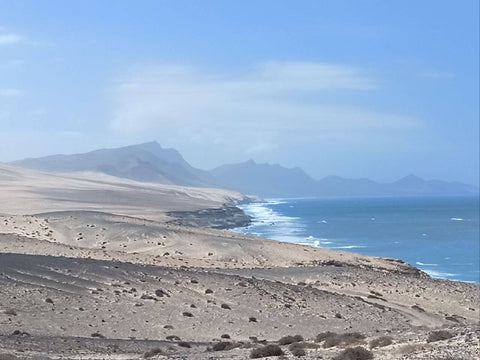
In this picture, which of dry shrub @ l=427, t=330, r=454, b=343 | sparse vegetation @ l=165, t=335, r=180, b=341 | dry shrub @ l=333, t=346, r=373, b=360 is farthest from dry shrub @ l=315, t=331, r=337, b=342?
sparse vegetation @ l=165, t=335, r=180, b=341

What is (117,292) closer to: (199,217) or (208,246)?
(208,246)

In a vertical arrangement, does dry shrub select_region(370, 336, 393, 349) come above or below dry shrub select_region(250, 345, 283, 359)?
above

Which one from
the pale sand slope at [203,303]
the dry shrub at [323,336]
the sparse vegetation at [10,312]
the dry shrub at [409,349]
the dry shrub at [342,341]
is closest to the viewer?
the dry shrub at [409,349]

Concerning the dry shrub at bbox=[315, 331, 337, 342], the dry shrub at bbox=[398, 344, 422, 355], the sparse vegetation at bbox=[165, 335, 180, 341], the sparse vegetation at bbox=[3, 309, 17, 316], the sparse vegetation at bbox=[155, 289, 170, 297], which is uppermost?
the dry shrub at bbox=[398, 344, 422, 355]

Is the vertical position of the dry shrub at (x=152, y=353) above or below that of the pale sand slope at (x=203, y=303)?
above

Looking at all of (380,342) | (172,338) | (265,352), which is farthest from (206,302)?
(380,342)

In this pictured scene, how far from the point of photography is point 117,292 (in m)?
26.9

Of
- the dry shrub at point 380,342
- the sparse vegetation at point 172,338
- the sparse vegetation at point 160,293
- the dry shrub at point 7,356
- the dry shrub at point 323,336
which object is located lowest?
the sparse vegetation at point 172,338

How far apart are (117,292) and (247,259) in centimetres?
2113

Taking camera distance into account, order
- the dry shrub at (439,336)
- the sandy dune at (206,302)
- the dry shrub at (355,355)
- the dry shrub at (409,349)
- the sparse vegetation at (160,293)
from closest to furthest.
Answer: the dry shrub at (355,355) → the dry shrub at (409,349) → the dry shrub at (439,336) → the sandy dune at (206,302) → the sparse vegetation at (160,293)

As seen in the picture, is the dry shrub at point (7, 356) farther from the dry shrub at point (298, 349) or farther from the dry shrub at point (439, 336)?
the dry shrub at point (439, 336)

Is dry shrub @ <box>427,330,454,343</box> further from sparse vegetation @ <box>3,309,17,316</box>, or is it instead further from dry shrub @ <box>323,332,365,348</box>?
sparse vegetation @ <box>3,309,17,316</box>

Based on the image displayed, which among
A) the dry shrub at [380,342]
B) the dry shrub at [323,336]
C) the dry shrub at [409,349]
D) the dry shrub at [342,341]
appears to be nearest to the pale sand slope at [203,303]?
the dry shrub at [409,349]

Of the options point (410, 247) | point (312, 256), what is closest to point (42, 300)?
point (312, 256)
